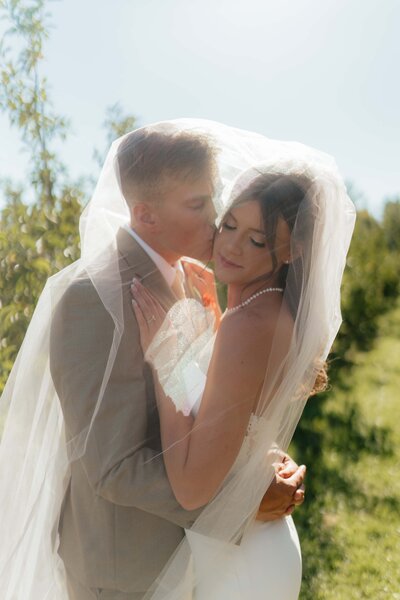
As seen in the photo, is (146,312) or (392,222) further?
(392,222)

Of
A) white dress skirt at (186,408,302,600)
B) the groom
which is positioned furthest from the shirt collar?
white dress skirt at (186,408,302,600)

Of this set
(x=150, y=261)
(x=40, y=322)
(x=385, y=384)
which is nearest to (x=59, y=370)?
(x=40, y=322)

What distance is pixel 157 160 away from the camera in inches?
84.6

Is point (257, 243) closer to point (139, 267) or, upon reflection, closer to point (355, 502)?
point (139, 267)

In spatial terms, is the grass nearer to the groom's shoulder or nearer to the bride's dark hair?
the bride's dark hair

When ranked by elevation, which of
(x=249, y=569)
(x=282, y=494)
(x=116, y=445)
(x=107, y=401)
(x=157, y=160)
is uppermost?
(x=157, y=160)

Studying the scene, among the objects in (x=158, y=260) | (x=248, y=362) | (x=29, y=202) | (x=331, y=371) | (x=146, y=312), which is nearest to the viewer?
(x=248, y=362)

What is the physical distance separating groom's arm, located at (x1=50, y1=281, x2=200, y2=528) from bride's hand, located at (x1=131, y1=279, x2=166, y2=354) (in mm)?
32

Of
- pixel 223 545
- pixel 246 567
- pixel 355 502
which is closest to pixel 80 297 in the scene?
pixel 223 545

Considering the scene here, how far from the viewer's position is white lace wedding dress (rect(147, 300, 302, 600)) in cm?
215

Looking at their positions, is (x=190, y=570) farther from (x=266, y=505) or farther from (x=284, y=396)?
(x=284, y=396)

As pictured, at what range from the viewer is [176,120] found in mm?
2264

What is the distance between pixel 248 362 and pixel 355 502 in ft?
14.3

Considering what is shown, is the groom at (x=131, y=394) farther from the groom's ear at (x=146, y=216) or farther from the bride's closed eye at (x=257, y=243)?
the bride's closed eye at (x=257, y=243)
